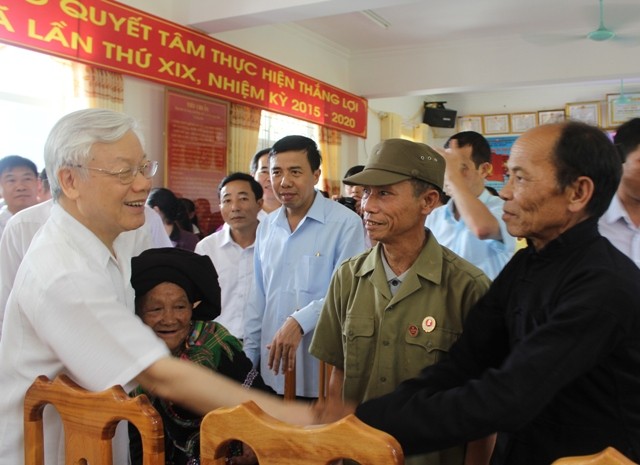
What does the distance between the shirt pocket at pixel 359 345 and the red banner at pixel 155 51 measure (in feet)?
10.8

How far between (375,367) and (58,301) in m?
0.75

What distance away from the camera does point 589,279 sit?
0.94 metres

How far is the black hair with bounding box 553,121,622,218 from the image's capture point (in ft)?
3.34

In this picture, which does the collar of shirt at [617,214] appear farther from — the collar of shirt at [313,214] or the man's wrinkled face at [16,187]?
the man's wrinkled face at [16,187]

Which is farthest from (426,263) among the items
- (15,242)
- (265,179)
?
(265,179)

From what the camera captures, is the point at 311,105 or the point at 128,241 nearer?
the point at 128,241

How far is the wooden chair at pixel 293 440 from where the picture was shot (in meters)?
0.73

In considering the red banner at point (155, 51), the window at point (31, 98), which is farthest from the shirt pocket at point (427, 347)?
the window at point (31, 98)

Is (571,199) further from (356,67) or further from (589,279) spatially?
(356,67)

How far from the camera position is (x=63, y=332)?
1.07m

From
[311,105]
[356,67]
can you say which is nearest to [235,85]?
[311,105]

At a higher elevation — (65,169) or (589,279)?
(65,169)

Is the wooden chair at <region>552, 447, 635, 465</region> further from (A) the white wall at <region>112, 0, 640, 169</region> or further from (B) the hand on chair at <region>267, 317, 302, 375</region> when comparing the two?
(A) the white wall at <region>112, 0, 640, 169</region>

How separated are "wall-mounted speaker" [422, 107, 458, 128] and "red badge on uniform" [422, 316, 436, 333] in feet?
31.0
